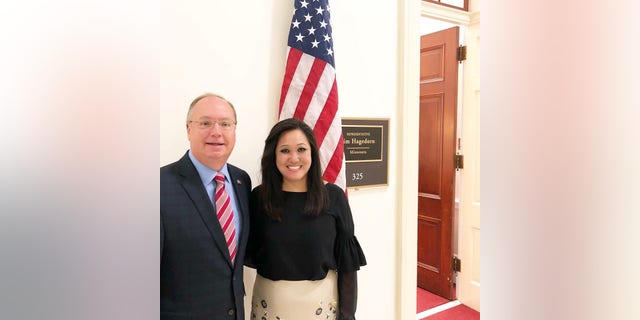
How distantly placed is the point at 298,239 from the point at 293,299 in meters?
0.22

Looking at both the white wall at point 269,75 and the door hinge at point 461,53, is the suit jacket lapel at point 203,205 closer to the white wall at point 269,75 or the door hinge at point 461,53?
the white wall at point 269,75

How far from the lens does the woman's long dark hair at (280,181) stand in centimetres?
159

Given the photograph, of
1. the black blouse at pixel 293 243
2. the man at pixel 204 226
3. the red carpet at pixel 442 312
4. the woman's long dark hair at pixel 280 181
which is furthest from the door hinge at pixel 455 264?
the man at pixel 204 226

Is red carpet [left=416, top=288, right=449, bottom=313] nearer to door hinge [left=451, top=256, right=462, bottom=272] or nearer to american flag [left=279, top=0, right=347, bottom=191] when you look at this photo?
door hinge [left=451, top=256, right=462, bottom=272]

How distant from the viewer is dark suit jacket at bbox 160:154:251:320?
128 centimetres

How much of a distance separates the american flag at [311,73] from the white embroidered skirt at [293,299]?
0.55 meters

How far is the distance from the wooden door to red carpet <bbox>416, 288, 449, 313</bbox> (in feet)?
0.14

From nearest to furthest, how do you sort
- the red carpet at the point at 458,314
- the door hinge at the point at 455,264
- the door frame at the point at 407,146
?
the door frame at the point at 407,146 < the red carpet at the point at 458,314 < the door hinge at the point at 455,264

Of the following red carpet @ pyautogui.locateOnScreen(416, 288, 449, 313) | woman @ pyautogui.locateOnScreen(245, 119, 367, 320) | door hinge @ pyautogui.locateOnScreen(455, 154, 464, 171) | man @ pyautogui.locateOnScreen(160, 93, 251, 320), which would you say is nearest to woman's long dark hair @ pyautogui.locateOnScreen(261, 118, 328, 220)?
woman @ pyautogui.locateOnScreen(245, 119, 367, 320)

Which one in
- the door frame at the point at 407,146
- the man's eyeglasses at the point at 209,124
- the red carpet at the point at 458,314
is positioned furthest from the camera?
the red carpet at the point at 458,314
